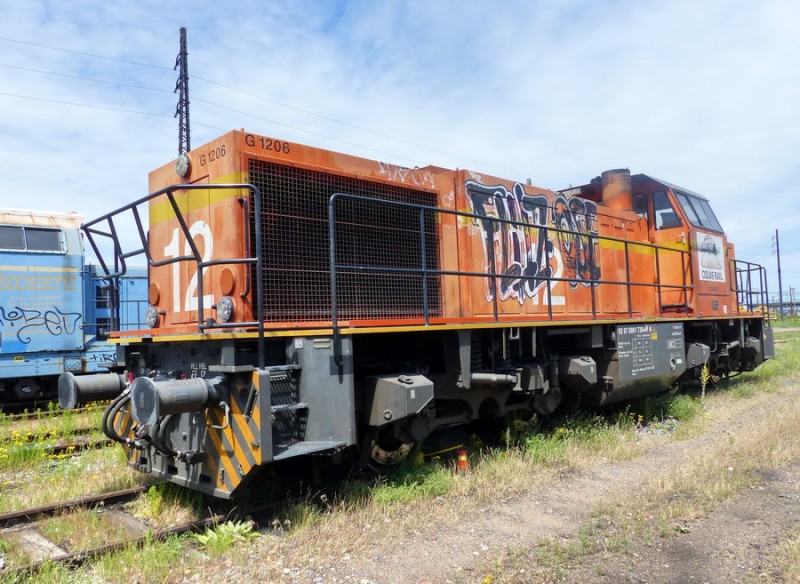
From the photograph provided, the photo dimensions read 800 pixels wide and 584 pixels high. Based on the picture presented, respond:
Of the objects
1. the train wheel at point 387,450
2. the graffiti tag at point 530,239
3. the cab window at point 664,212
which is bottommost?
the train wheel at point 387,450

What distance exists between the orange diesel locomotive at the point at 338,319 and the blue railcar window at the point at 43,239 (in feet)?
22.0

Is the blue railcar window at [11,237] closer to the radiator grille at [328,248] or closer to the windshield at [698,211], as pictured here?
the radiator grille at [328,248]

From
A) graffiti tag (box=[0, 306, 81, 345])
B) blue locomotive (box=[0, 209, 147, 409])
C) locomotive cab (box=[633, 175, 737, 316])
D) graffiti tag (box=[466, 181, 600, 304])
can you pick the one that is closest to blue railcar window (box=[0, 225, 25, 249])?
blue locomotive (box=[0, 209, 147, 409])

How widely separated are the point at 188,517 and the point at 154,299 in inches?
84.0

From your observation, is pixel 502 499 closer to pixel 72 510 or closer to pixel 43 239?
pixel 72 510

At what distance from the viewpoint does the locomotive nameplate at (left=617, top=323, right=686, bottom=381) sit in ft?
25.9

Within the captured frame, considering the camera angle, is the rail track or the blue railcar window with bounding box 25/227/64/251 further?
the blue railcar window with bounding box 25/227/64/251

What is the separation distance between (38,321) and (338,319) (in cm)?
830

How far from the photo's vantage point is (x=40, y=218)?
11695 millimetres

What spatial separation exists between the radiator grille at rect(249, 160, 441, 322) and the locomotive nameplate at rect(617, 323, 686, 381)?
2951mm

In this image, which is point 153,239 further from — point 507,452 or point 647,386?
point 647,386

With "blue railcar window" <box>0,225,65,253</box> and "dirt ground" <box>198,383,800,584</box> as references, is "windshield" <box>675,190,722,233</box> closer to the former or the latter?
"dirt ground" <box>198,383,800,584</box>

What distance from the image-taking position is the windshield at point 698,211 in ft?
33.3

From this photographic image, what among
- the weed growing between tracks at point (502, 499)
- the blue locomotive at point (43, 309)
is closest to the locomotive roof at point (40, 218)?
the blue locomotive at point (43, 309)
